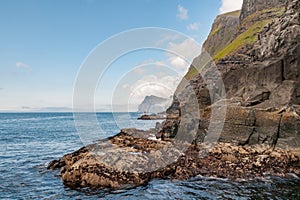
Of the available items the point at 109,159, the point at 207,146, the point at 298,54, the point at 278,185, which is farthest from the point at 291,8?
the point at 109,159

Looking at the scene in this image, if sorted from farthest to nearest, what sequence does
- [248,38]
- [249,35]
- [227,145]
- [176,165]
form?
[249,35], [248,38], [227,145], [176,165]

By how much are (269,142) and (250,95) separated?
31.5 feet

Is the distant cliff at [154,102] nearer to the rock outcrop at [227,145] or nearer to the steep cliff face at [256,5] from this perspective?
the rock outcrop at [227,145]

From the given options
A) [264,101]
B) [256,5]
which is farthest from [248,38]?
[264,101]

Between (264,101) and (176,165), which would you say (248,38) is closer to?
(264,101)

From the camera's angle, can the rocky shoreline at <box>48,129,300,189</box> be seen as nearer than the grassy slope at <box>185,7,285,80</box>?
Yes

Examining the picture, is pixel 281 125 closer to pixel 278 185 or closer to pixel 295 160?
pixel 295 160

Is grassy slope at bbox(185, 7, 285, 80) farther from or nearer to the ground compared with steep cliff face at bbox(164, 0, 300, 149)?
farther from the ground

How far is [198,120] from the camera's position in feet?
112

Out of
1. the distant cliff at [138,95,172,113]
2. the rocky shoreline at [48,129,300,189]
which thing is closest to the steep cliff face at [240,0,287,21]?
the distant cliff at [138,95,172,113]

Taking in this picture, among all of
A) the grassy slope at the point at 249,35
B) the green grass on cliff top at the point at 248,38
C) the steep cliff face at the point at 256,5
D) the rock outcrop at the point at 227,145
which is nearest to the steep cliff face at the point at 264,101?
the rock outcrop at the point at 227,145

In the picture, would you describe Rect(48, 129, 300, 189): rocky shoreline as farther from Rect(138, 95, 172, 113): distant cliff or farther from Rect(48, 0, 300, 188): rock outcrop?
Rect(138, 95, 172, 113): distant cliff

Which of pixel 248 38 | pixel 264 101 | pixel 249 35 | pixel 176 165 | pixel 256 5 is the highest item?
pixel 256 5

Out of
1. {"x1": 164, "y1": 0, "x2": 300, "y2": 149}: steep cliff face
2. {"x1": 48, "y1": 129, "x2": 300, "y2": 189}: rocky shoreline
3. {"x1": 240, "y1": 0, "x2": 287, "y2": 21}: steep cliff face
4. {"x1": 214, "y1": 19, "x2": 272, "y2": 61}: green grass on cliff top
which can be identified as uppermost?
{"x1": 240, "y1": 0, "x2": 287, "y2": 21}: steep cliff face
